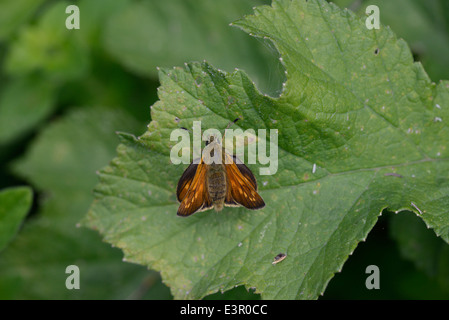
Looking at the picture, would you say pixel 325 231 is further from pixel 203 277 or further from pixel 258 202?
pixel 203 277

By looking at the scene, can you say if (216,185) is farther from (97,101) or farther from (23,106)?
(23,106)

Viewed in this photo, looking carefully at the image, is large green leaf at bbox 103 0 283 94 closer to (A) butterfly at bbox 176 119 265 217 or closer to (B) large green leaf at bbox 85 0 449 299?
(B) large green leaf at bbox 85 0 449 299

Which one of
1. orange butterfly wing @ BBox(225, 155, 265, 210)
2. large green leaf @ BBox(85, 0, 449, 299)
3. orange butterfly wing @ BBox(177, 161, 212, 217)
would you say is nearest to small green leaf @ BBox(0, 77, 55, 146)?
large green leaf @ BBox(85, 0, 449, 299)

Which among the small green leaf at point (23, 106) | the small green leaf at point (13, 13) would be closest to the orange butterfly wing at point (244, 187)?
the small green leaf at point (23, 106)

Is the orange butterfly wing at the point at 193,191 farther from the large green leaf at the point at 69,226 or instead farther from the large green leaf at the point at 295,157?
the large green leaf at the point at 69,226

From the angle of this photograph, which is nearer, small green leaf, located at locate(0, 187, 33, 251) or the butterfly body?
the butterfly body

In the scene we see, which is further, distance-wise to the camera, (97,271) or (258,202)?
(97,271)

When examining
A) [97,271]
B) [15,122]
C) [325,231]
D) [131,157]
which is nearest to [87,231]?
[97,271]
